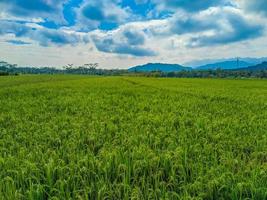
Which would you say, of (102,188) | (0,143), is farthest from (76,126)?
(102,188)

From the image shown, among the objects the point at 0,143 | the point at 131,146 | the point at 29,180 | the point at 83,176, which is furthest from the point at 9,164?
the point at 131,146

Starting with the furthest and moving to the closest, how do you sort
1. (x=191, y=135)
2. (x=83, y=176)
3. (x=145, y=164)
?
1. (x=191, y=135)
2. (x=145, y=164)
3. (x=83, y=176)

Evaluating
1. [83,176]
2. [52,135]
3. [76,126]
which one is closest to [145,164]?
[83,176]

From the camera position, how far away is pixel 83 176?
4672 millimetres

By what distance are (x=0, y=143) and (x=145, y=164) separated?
166 inches

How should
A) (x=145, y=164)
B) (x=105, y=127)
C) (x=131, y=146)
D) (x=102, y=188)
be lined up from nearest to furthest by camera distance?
(x=102, y=188), (x=145, y=164), (x=131, y=146), (x=105, y=127)

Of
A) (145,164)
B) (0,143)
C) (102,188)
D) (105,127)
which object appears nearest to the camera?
(102,188)

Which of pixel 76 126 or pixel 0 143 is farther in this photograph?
pixel 76 126

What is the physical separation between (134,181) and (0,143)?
4.30 meters

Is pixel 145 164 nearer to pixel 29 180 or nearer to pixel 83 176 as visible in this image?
pixel 83 176

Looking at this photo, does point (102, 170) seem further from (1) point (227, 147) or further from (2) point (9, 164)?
(1) point (227, 147)

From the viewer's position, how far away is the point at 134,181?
4.60 metres

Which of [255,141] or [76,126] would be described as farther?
[76,126]

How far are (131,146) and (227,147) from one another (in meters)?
2.42
